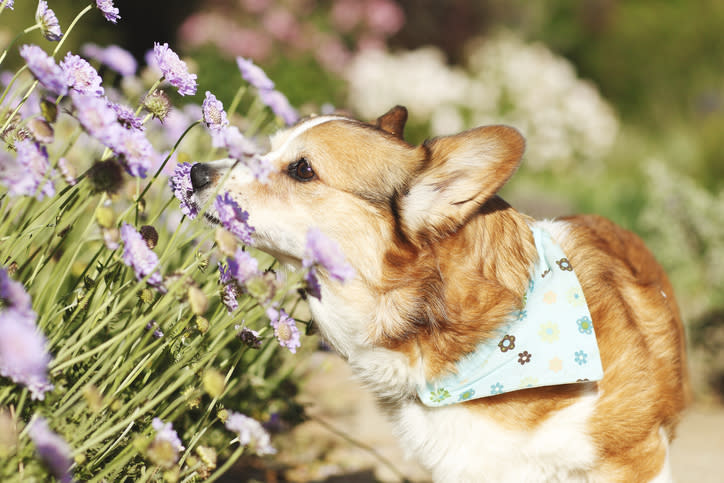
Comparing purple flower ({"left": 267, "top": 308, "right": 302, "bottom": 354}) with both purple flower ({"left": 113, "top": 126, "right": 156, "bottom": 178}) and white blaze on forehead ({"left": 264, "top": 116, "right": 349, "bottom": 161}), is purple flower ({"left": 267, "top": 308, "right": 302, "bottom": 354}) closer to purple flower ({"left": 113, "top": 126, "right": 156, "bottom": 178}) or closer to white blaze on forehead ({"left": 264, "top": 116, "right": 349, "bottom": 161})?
purple flower ({"left": 113, "top": 126, "right": 156, "bottom": 178})

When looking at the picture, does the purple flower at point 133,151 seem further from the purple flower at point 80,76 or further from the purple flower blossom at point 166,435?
the purple flower blossom at point 166,435

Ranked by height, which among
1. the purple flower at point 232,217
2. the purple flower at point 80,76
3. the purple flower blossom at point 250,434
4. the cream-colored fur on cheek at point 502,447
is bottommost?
the cream-colored fur on cheek at point 502,447

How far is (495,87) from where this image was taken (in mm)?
10844

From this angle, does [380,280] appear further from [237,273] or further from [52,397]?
[52,397]

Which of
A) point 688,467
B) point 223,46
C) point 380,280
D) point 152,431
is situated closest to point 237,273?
point 152,431

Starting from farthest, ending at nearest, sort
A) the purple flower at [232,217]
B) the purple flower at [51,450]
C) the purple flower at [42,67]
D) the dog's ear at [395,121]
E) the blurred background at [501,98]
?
the blurred background at [501,98] → the dog's ear at [395,121] → the purple flower at [232,217] → the purple flower at [42,67] → the purple flower at [51,450]

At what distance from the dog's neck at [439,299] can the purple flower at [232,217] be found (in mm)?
676

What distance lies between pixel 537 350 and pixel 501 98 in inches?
354

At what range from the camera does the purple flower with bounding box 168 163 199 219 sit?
2045 mm

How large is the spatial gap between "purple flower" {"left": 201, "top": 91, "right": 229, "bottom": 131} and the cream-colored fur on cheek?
4.14 ft

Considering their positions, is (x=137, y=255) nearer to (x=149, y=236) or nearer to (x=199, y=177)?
(x=149, y=236)

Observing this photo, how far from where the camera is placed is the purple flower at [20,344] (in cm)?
122

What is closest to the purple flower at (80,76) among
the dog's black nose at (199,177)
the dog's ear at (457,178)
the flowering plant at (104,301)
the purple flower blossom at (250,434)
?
the flowering plant at (104,301)

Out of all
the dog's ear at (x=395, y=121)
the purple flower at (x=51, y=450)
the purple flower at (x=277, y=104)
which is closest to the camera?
the purple flower at (x=51, y=450)
